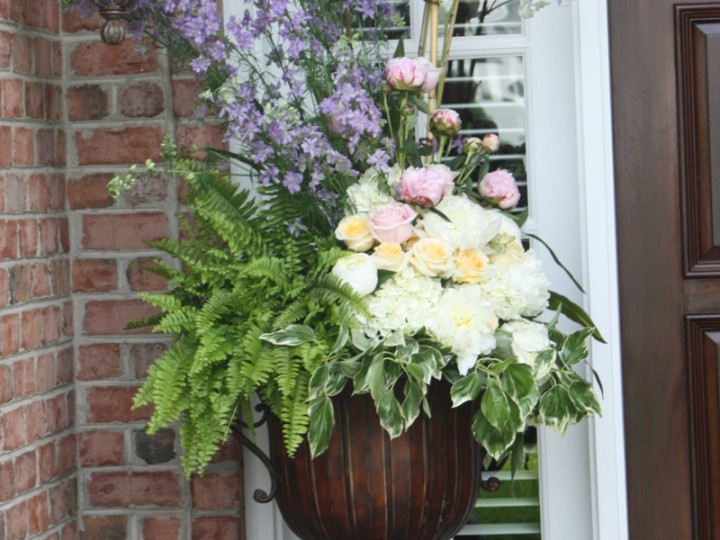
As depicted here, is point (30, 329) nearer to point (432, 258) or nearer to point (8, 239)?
point (8, 239)

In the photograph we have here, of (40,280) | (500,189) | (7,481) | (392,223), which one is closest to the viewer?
(392,223)

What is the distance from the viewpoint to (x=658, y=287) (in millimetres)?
2100

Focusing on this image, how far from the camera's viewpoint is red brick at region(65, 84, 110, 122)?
2.07 m

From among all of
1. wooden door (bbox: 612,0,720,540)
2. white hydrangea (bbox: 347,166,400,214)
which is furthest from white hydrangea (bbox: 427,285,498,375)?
wooden door (bbox: 612,0,720,540)

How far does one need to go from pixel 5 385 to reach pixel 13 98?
525 millimetres

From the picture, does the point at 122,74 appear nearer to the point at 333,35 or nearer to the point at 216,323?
the point at 333,35

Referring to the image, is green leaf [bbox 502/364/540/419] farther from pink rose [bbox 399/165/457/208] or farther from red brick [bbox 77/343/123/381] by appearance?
red brick [bbox 77/343/123/381]

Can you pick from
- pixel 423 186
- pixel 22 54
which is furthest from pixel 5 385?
pixel 423 186

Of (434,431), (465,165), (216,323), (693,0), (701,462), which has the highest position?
(693,0)

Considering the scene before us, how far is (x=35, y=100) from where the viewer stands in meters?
1.98

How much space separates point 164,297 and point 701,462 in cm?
115

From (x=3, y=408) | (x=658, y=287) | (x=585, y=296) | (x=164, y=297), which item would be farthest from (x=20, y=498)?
(x=658, y=287)

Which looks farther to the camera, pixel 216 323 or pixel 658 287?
pixel 658 287

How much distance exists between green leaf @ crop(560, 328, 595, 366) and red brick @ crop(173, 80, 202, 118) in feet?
2.87
